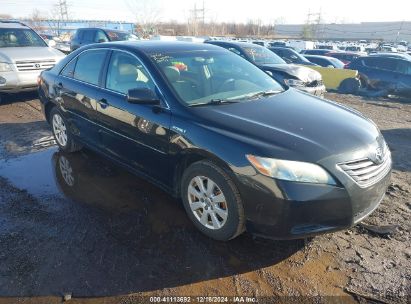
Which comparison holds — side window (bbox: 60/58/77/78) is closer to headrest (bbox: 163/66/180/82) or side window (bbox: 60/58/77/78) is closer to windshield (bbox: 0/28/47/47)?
headrest (bbox: 163/66/180/82)

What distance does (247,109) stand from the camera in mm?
3277

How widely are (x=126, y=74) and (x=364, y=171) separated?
2643 millimetres

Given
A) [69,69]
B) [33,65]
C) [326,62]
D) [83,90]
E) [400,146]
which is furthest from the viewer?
[326,62]

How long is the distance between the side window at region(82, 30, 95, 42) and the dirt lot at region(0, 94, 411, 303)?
11.4m

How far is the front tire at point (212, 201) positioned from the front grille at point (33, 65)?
6.52 metres

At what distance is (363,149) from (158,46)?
2.54 metres

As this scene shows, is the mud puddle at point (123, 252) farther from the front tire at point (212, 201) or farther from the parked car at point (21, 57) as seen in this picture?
the parked car at point (21, 57)

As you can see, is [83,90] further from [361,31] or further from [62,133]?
[361,31]

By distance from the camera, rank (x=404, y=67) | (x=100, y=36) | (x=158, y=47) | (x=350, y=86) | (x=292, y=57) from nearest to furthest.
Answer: (x=158, y=47) < (x=404, y=67) < (x=350, y=86) < (x=100, y=36) < (x=292, y=57)

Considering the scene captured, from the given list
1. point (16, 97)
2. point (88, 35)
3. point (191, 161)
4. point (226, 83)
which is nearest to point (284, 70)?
point (226, 83)

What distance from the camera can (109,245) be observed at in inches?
121

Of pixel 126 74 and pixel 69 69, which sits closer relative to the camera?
pixel 126 74

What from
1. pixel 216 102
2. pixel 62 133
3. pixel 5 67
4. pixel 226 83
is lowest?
pixel 62 133

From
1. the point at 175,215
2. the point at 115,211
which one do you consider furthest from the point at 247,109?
the point at 115,211
